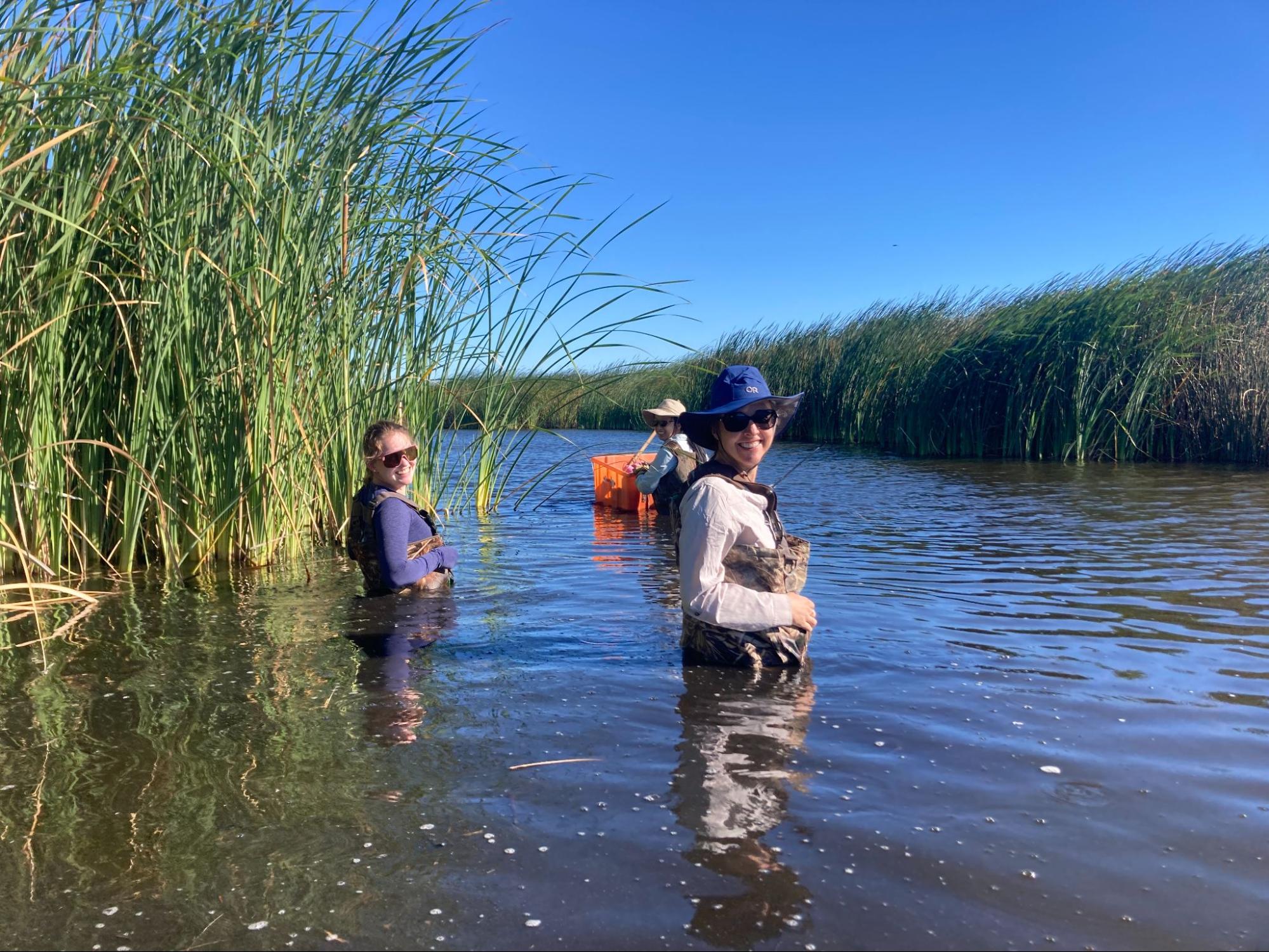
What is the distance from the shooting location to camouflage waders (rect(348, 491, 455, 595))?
4.98 m

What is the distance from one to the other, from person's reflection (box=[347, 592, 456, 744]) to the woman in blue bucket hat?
114 cm

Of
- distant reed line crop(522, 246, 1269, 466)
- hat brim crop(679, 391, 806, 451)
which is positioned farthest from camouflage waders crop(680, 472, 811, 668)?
distant reed line crop(522, 246, 1269, 466)

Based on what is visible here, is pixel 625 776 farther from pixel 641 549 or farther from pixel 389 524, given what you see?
pixel 641 549

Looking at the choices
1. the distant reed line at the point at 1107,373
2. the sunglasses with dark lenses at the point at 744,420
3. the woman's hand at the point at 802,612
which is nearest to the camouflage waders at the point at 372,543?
the sunglasses with dark lenses at the point at 744,420

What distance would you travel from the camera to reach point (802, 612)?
378 cm

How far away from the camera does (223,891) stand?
2.36 m

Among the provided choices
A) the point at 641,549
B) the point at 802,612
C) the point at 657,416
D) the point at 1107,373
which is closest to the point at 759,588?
the point at 802,612

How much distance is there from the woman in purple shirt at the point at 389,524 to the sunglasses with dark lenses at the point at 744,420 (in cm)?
181

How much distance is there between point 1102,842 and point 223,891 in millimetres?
2164

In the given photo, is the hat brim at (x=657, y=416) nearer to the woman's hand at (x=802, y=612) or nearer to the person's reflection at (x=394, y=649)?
the person's reflection at (x=394, y=649)

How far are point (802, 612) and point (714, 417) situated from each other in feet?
2.61

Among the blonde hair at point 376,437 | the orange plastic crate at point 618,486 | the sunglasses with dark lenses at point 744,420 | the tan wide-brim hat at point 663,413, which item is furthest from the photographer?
the orange plastic crate at point 618,486

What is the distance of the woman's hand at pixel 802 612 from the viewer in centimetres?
377

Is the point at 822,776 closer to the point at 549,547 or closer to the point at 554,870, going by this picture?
the point at 554,870
